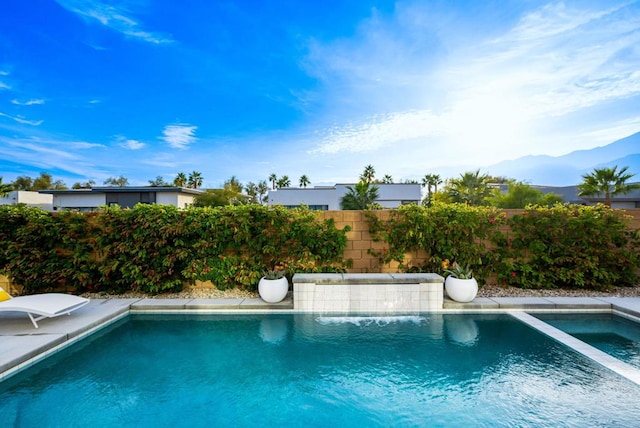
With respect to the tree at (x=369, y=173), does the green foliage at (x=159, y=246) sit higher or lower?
lower

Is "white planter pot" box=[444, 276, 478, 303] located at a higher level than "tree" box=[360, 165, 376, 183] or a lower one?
lower

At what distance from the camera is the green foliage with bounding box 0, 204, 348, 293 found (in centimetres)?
658

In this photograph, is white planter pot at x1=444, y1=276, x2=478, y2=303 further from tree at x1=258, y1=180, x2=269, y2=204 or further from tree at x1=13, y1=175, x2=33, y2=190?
tree at x1=13, y1=175, x2=33, y2=190

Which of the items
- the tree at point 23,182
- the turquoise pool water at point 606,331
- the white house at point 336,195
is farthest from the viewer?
the tree at point 23,182

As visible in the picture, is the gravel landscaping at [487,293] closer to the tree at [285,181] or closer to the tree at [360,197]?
the tree at [360,197]

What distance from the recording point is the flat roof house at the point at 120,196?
90.8 feet

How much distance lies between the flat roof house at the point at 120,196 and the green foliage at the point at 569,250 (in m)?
24.9

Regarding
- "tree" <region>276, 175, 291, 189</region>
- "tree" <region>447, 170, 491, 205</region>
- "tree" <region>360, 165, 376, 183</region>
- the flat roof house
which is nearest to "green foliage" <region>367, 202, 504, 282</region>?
"tree" <region>447, 170, 491, 205</region>

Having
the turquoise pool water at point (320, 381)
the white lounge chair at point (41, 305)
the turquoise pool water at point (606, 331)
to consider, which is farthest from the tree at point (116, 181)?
the turquoise pool water at point (606, 331)

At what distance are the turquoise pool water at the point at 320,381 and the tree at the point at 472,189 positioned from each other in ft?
67.2

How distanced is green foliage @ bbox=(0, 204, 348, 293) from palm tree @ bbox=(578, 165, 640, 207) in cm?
2491

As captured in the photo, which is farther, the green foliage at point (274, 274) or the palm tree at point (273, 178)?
the palm tree at point (273, 178)

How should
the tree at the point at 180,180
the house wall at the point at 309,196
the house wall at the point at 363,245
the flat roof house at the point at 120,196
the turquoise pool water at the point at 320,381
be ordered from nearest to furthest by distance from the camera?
the turquoise pool water at the point at 320,381 → the house wall at the point at 363,245 → the flat roof house at the point at 120,196 → the house wall at the point at 309,196 → the tree at the point at 180,180

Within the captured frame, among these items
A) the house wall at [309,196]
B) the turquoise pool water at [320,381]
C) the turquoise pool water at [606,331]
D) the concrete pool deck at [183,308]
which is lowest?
the turquoise pool water at [320,381]
